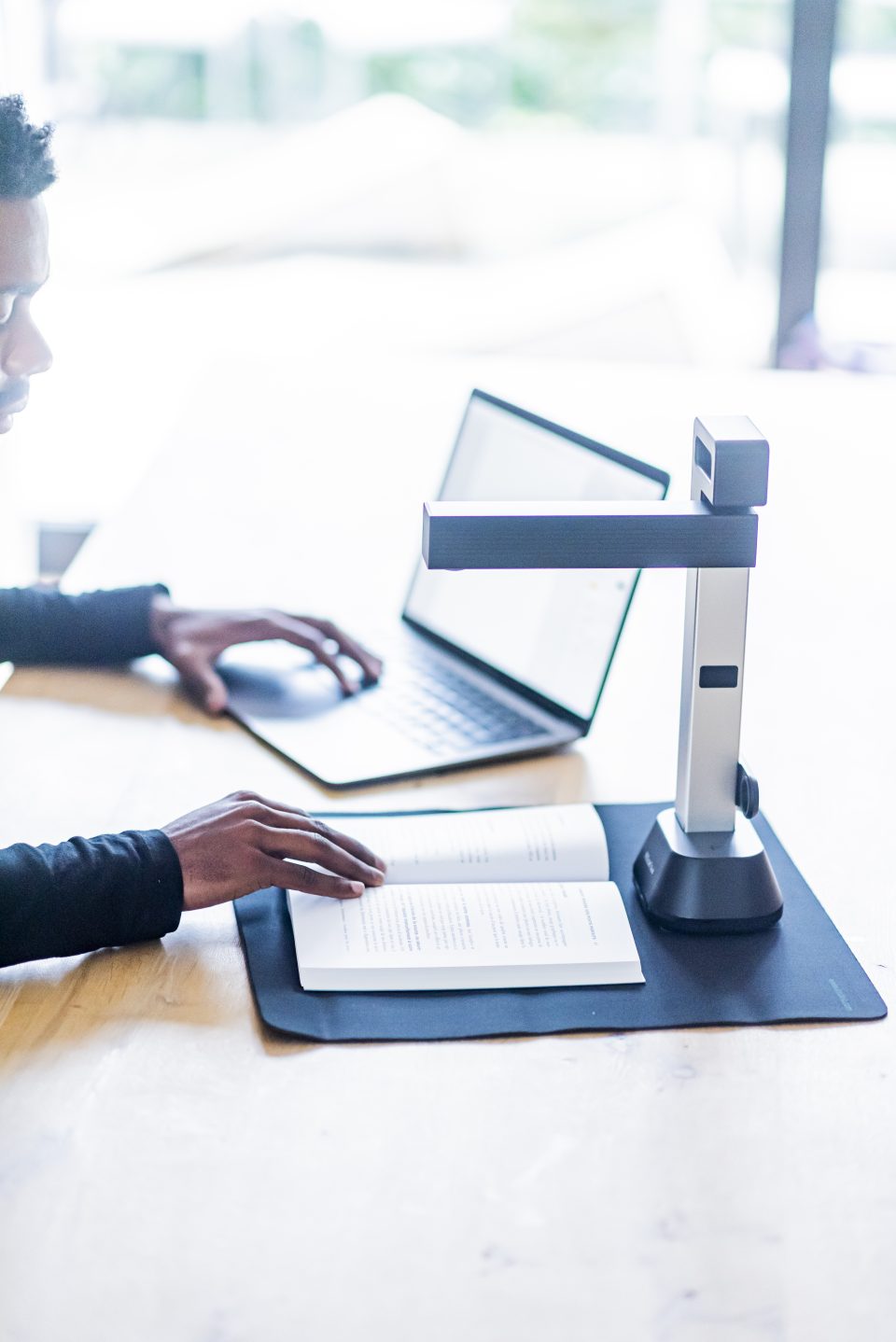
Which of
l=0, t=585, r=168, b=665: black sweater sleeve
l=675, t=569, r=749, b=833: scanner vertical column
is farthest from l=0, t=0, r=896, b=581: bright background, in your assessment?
l=675, t=569, r=749, b=833: scanner vertical column

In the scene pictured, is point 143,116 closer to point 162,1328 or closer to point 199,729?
point 199,729

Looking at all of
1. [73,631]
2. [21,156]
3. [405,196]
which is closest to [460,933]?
[73,631]

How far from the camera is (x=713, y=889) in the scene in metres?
0.99

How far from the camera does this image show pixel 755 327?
172 inches

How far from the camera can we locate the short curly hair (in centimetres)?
118

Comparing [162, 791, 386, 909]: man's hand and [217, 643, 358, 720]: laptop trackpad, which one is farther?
[217, 643, 358, 720]: laptop trackpad

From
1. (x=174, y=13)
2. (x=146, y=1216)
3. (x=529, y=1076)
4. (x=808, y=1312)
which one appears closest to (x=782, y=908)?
(x=529, y=1076)

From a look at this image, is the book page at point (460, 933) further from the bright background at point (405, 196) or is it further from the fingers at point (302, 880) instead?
the bright background at point (405, 196)

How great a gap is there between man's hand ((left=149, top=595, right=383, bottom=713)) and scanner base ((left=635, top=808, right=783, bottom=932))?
1.46 ft

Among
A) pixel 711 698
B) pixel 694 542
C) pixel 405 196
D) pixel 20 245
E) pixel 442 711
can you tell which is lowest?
pixel 405 196

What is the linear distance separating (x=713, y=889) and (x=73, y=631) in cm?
69

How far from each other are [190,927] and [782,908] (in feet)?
1.31

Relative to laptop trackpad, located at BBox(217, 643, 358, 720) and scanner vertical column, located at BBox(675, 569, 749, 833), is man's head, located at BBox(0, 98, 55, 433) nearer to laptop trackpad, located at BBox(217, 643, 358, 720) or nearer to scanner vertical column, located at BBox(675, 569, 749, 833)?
laptop trackpad, located at BBox(217, 643, 358, 720)

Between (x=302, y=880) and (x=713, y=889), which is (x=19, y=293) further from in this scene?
(x=713, y=889)
